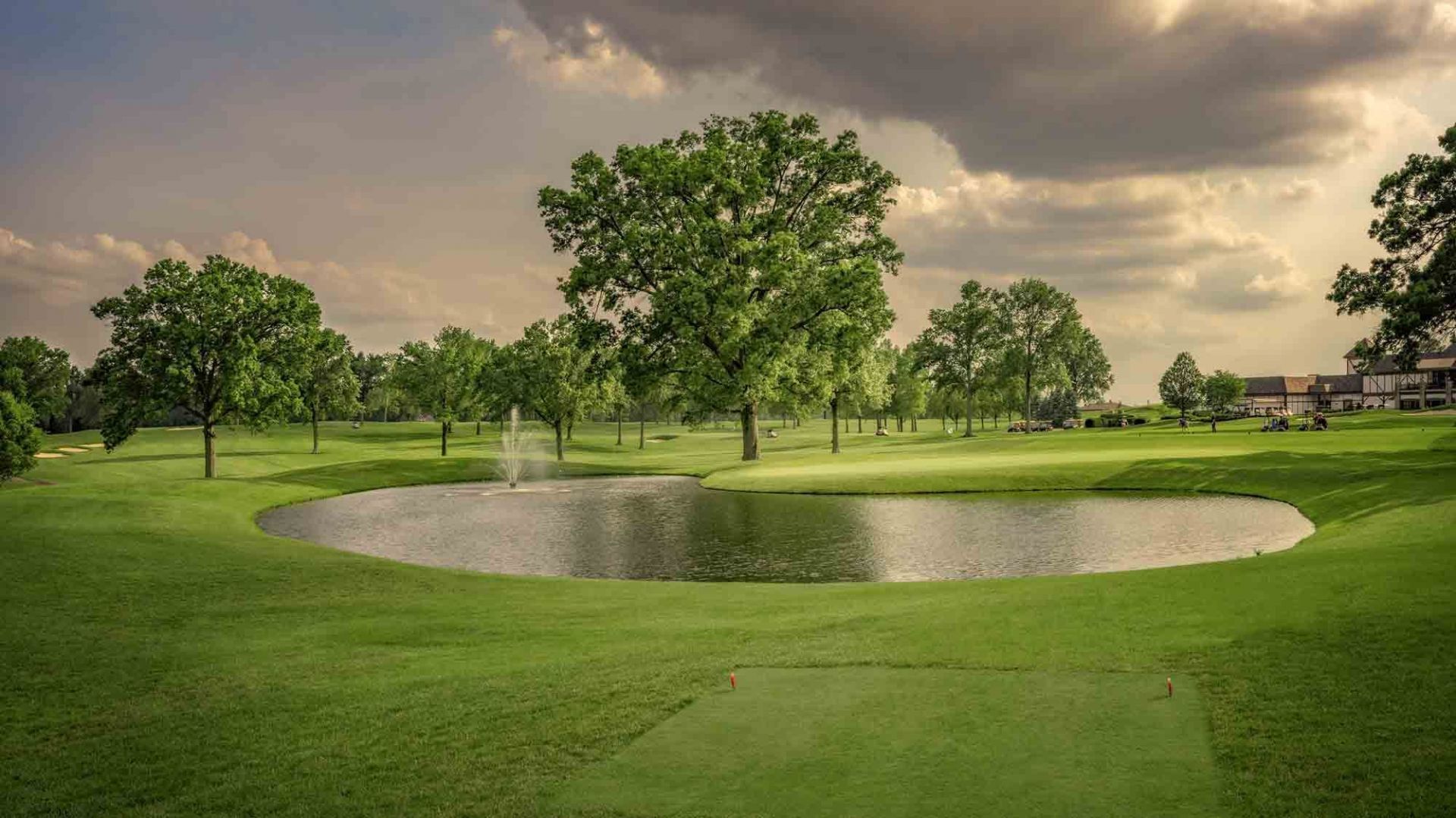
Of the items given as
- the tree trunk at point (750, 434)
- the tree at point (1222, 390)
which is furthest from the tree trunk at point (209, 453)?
the tree at point (1222, 390)

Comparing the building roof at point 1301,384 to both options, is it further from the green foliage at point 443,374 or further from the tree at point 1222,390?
the green foliage at point 443,374

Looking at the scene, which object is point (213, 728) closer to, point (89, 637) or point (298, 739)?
point (298, 739)

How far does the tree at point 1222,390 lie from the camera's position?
130 m

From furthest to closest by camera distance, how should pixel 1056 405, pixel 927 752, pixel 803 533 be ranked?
pixel 1056 405, pixel 803 533, pixel 927 752

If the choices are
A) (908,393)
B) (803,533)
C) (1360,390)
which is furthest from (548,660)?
(1360,390)

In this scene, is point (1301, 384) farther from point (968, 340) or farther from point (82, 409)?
point (82, 409)

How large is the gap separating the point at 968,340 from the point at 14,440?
92816 millimetres

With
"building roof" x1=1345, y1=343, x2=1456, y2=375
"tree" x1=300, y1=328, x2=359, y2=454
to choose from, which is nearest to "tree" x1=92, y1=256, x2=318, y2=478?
"tree" x1=300, y1=328, x2=359, y2=454

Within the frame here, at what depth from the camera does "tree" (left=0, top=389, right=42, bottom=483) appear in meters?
56.9

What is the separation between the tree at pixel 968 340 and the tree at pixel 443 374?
182ft

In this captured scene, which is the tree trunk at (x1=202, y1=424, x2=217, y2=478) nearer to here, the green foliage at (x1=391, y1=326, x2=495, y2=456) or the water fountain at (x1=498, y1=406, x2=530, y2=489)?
the water fountain at (x1=498, y1=406, x2=530, y2=489)

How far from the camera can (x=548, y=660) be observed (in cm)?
1314

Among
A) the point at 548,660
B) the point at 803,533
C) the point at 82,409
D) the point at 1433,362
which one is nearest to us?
the point at 548,660

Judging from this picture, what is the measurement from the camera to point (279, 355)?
62094 mm
